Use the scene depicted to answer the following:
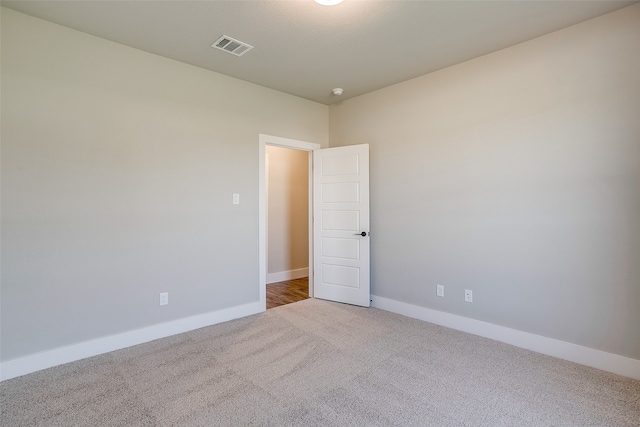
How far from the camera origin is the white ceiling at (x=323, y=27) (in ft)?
7.22

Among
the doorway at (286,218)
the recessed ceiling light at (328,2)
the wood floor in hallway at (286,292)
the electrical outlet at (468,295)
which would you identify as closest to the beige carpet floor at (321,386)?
the electrical outlet at (468,295)

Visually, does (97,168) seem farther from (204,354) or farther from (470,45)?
(470,45)

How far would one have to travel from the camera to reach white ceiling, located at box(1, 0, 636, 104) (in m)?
2.20

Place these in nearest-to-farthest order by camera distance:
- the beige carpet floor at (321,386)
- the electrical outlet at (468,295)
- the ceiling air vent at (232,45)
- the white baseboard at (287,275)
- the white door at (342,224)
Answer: the beige carpet floor at (321,386) < the ceiling air vent at (232,45) < the electrical outlet at (468,295) < the white door at (342,224) < the white baseboard at (287,275)

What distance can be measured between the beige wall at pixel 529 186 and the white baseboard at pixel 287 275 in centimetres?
223

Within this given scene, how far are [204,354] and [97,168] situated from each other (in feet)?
6.06

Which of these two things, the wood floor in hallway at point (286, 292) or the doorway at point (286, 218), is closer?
the wood floor in hallway at point (286, 292)

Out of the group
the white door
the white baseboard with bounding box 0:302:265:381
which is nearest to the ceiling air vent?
the white door

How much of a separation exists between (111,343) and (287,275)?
3092 millimetres

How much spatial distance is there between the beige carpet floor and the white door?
1.04 m

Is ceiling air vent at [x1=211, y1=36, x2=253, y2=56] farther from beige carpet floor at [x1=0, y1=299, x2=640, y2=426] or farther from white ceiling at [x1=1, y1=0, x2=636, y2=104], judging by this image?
beige carpet floor at [x1=0, y1=299, x2=640, y2=426]

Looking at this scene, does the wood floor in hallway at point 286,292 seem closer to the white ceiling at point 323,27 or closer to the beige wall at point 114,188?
the beige wall at point 114,188

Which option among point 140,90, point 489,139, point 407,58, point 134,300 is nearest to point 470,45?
point 407,58

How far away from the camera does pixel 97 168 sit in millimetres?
2600
